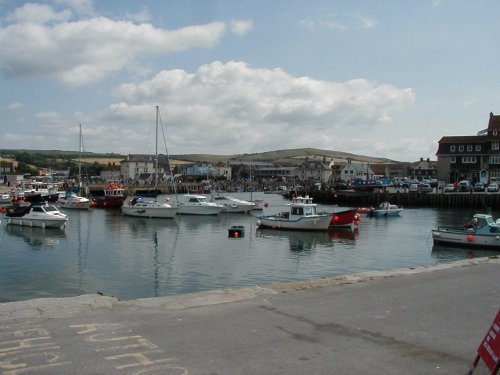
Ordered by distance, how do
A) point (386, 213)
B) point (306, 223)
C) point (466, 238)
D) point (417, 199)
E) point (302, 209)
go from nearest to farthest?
point (466, 238) < point (306, 223) < point (302, 209) < point (386, 213) < point (417, 199)

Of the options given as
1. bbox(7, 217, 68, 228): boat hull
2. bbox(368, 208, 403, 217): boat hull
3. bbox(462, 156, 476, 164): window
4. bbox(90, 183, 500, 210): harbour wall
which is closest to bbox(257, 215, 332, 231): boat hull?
bbox(7, 217, 68, 228): boat hull

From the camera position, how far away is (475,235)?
Result: 34.4 m

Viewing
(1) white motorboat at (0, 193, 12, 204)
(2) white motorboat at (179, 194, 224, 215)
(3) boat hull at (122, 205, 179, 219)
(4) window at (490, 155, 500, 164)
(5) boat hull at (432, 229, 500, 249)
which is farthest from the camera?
(4) window at (490, 155, 500, 164)

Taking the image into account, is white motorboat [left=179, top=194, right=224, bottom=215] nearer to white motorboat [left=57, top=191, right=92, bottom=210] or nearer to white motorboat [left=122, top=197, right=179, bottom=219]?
white motorboat [left=122, top=197, right=179, bottom=219]

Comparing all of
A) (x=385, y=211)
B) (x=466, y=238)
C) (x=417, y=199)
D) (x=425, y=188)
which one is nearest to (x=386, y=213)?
(x=385, y=211)

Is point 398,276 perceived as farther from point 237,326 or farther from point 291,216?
point 291,216

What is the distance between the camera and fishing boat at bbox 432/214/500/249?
3400 centimetres

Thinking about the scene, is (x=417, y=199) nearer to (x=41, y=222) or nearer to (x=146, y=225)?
(x=146, y=225)

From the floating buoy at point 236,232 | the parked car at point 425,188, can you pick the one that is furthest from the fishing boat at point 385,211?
the parked car at point 425,188

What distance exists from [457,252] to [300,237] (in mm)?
12650

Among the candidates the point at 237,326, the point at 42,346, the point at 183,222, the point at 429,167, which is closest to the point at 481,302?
the point at 237,326

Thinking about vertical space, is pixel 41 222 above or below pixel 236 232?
above

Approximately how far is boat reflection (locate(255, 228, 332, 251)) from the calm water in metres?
0.07

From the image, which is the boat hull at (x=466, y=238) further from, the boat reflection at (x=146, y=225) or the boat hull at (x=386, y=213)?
the boat hull at (x=386, y=213)
